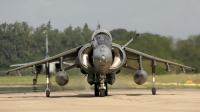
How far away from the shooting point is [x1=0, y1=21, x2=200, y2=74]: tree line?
33531 mm

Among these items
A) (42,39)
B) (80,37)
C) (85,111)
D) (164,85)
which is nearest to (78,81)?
(164,85)

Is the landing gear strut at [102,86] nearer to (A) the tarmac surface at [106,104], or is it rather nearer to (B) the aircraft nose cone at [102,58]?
(B) the aircraft nose cone at [102,58]

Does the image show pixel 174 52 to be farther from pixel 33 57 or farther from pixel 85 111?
pixel 85 111

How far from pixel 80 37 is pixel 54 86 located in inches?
248

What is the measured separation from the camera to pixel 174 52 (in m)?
33.6

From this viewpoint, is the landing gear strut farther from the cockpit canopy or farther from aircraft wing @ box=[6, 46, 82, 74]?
aircraft wing @ box=[6, 46, 82, 74]

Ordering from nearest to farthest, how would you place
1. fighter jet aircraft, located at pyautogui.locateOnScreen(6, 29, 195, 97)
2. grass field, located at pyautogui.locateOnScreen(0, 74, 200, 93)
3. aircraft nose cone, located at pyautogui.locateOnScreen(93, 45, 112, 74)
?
aircraft nose cone, located at pyautogui.locateOnScreen(93, 45, 112, 74) < fighter jet aircraft, located at pyautogui.locateOnScreen(6, 29, 195, 97) < grass field, located at pyautogui.locateOnScreen(0, 74, 200, 93)

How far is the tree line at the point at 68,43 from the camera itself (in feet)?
110

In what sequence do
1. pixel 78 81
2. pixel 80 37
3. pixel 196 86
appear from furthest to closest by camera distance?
pixel 80 37
pixel 196 86
pixel 78 81

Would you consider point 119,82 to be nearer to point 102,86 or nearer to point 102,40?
point 102,86

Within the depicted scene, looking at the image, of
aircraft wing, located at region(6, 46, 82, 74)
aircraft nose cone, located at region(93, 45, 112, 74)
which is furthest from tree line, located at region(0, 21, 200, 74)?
aircraft nose cone, located at region(93, 45, 112, 74)

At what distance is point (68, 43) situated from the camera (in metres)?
40.9

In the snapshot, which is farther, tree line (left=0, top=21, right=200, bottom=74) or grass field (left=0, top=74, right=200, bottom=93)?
tree line (left=0, top=21, right=200, bottom=74)

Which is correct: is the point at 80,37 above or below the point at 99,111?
above
